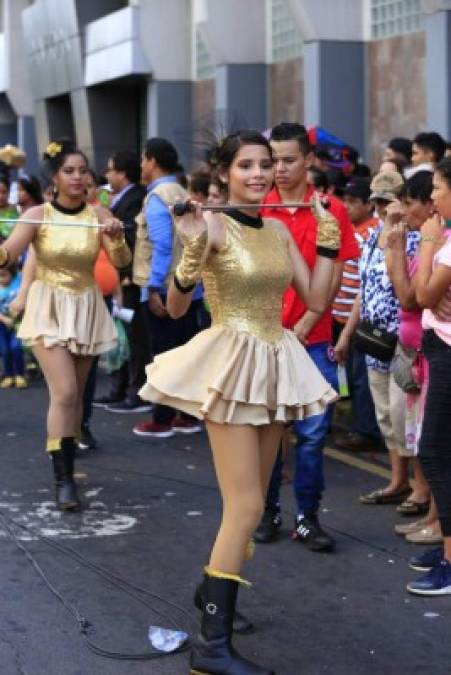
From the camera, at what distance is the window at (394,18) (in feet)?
50.2

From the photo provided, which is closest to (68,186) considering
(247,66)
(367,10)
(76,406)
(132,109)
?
(76,406)

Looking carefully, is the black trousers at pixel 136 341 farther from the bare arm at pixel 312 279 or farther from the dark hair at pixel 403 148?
the bare arm at pixel 312 279

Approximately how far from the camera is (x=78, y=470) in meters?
8.98

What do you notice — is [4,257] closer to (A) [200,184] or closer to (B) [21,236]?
(B) [21,236]

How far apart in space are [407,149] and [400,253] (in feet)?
15.2

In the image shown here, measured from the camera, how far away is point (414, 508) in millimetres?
7570

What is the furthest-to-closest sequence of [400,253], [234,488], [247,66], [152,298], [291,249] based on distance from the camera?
[247,66], [152,298], [400,253], [291,249], [234,488]

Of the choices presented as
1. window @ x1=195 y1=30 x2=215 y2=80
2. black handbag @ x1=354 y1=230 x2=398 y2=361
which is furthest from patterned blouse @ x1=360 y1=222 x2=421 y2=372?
window @ x1=195 y1=30 x2=215 y2=80

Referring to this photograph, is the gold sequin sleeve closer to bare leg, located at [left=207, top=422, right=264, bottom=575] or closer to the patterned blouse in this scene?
the patterned blouse

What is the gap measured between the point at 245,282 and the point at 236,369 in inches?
14.3

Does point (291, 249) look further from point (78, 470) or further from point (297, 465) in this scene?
point (78, 470)

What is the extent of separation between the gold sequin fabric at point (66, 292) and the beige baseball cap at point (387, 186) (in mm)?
1694

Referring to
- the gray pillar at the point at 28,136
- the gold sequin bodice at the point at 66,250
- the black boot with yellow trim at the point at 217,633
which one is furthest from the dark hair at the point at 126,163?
the gray pillar at the point at 28,136

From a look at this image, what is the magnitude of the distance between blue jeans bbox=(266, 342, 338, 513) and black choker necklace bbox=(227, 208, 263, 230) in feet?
4.93
